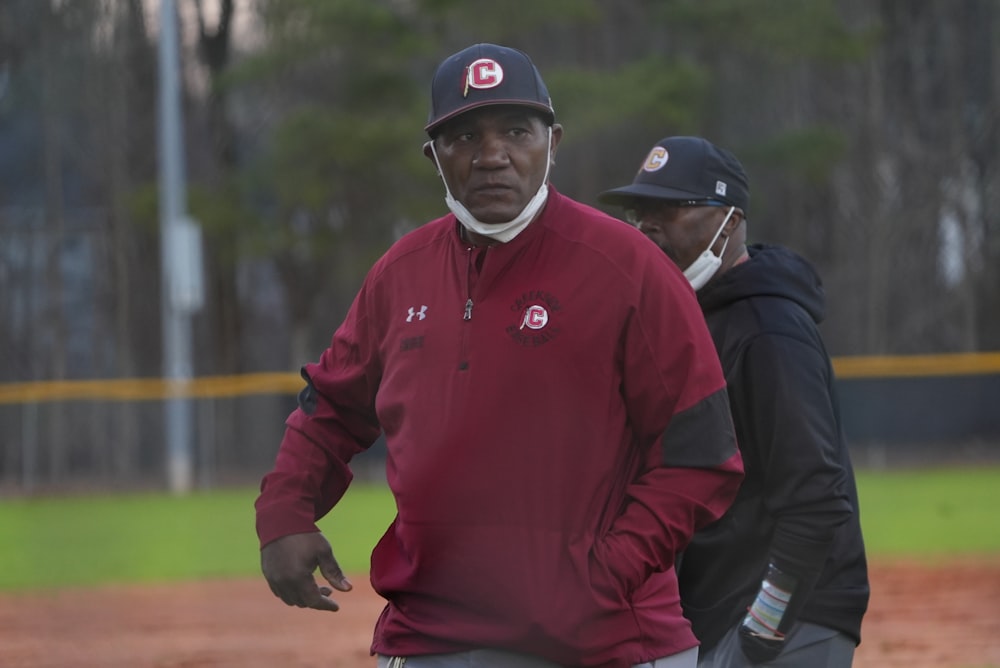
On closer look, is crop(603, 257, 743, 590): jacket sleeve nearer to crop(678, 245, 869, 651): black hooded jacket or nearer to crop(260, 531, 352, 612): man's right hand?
crop(260, 531, 352, 612): man's right hand

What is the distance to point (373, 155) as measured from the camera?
2744 cm

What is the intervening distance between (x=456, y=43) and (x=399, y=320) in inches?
1142

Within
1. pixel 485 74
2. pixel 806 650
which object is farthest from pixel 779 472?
pixel 485 74

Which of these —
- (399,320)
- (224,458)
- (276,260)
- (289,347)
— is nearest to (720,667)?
(399,320)

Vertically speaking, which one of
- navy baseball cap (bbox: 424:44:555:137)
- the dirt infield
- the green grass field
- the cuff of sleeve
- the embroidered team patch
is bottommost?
the green grass field

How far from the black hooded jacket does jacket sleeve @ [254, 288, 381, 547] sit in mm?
931

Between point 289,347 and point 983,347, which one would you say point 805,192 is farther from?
point 289,347

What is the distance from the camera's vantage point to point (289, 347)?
120ft

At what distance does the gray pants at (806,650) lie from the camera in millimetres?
3707

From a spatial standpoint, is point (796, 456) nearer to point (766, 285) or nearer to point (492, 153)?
point (766, 285)

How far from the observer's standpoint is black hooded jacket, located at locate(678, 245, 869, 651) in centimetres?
357

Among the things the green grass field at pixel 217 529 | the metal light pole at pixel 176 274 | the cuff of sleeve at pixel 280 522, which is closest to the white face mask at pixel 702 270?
the cuff of sleeve at pixel 280 522

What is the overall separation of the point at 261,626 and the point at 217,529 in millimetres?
6869

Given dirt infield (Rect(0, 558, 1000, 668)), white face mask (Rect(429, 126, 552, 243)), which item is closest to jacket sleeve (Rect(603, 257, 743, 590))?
white face mask (Rect(429, 126, 552, 243))
